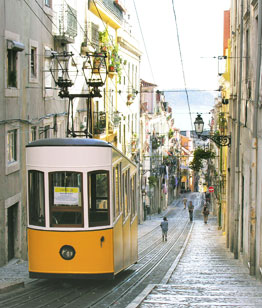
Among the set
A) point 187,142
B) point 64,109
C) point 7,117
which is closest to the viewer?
point 7,117

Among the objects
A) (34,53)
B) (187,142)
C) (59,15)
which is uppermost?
(59,15)

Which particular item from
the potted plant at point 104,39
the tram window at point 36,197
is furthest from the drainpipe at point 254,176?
the potted plant at point 104,39

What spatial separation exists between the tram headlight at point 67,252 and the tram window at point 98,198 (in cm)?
55

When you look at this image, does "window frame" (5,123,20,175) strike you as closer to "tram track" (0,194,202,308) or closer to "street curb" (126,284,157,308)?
"tram track" (0,194,202,308)

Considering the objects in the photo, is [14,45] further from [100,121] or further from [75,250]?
[100,121]

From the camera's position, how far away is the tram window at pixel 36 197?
10.5 m

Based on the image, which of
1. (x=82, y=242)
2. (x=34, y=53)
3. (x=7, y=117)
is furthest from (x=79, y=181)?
(x=34, y=53)

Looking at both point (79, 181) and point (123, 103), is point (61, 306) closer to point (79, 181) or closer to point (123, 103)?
point (79, 181)

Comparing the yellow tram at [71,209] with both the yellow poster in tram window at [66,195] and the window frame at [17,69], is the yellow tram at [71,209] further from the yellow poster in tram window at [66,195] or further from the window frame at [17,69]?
the window frame at [17,69]

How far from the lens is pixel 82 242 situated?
10500 millimetres

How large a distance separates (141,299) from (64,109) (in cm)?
1718

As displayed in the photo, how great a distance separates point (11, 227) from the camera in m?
17.9

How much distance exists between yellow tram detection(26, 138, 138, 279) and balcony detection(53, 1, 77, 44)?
13763 mm

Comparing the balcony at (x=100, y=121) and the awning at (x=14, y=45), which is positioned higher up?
the awning at (x=14, y=45)
